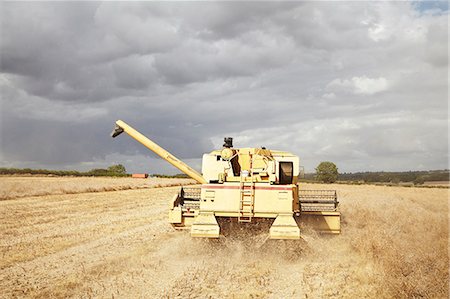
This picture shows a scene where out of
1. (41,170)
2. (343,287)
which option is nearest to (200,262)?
(343,287)

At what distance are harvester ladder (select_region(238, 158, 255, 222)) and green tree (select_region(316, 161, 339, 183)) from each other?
6918 centimetres

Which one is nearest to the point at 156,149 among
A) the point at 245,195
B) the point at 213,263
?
the point at 245,195

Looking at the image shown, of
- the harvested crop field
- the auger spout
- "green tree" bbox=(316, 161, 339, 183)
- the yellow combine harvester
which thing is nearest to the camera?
the harvested crop field

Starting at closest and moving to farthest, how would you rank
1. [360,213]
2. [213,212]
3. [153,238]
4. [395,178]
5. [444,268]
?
[444,268]
[213,212]
[153,238]
[360,213]
[395,178]

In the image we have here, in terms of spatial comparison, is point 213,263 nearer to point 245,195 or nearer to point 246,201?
point 246,201

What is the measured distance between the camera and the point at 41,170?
231ft

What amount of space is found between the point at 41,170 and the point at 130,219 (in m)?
59.7

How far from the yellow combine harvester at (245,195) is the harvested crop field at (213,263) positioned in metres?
0.73

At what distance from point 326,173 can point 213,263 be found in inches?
2810

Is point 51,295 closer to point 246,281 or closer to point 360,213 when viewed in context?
point 246,281

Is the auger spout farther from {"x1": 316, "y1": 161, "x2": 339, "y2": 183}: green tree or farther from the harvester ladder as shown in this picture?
{"x1": 316, "y1": 161, "x2": 339, "y2": 183}: green tree

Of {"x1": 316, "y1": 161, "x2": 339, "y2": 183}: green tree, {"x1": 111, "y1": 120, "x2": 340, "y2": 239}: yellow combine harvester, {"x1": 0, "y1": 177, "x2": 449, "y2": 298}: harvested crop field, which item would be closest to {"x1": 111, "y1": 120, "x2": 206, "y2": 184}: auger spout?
{"x1": 111, "y1": 120, "x2": 340, "y2": 239}: yellow combine harvester

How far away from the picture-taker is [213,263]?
990cm

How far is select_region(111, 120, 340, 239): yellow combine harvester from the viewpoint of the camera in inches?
423
